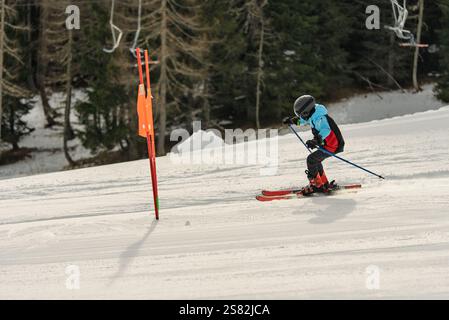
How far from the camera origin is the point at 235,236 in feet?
21.5

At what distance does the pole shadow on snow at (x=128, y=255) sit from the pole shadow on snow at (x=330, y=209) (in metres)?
2.19

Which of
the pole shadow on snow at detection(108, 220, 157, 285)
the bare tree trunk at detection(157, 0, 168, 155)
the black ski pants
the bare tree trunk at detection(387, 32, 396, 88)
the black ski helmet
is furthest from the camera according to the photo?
the bare tree trunk at detection(387, 32, 396, 88)

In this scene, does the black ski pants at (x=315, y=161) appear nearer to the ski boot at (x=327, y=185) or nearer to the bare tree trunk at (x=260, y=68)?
the ski boot at (x=327, y=185)

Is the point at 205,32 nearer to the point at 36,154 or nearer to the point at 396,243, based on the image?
the point at 36,154

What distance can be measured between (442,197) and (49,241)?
5520mm

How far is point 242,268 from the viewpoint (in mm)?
5551

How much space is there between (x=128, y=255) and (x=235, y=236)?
52.8 inches

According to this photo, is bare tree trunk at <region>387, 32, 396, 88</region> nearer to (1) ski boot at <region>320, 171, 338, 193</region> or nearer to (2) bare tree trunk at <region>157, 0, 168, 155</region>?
(2) bare tree trunk at <region>157, 0, 168, 155</region>

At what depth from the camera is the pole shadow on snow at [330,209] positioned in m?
6.93

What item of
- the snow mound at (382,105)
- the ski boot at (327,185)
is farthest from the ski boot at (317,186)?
the snow mound at (382,105)

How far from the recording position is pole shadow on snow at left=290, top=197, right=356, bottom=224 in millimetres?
6927

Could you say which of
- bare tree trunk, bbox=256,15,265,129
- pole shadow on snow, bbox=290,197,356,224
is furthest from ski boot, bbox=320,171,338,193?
bare tree trunk, bbox=256,15,265,129

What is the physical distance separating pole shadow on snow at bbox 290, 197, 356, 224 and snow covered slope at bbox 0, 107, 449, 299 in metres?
0.01
